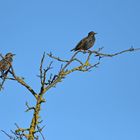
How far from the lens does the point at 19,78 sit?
6820 mm

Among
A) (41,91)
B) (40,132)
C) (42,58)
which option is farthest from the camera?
(42,58)

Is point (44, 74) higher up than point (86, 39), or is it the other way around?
point (86, 39)

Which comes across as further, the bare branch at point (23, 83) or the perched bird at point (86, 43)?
the perched bird at point (86, 43)

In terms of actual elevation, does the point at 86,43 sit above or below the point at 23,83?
above

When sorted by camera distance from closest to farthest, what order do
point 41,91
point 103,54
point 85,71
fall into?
point 41,91 → point 85,71 → point 103,54

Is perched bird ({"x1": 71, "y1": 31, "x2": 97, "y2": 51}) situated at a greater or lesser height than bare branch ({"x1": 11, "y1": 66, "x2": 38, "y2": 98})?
greater

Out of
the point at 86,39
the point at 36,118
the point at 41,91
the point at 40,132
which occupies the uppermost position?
the point at 86,39

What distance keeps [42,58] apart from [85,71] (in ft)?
4.58

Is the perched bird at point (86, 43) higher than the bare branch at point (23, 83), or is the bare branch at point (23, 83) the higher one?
the perched bird at point (86, 43)

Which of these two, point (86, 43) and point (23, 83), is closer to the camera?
point (23, 83)

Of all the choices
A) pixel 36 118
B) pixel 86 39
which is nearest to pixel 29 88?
pixel 36 118

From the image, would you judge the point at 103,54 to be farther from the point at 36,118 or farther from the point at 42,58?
the point at 36,118

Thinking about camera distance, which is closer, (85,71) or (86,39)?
(85,71)

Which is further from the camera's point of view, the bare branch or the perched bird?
the perched bird
